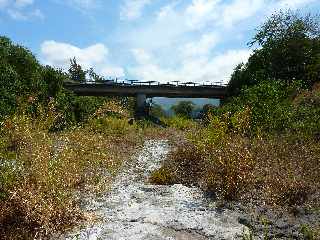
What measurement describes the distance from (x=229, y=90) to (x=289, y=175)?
33803 mm

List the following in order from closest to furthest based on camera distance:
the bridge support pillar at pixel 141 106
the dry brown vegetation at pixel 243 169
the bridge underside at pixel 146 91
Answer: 1. the dry brown vegetation at pixel 243 169
2. the bridge support pillar at pixel 141 106
3. the bridge underside at pixel 146 91

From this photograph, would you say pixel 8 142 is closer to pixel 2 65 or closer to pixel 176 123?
pixel 2 65

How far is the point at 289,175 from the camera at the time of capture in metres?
10.8

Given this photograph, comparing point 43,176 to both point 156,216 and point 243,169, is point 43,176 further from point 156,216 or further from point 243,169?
point 243,169

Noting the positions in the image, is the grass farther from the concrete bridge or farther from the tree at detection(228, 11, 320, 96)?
the concrete bridge

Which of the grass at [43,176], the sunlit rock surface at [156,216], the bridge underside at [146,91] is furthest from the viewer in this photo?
the bridge underside at [146,91]

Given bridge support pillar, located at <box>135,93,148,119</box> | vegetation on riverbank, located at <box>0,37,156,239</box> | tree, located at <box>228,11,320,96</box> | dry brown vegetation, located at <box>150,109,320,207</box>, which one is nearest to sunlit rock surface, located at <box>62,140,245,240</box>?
vegetation on riverbank, located at <box>0,37,156,239</box>

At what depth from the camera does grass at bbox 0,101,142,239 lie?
7.72 metres

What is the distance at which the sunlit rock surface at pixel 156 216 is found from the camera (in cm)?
791

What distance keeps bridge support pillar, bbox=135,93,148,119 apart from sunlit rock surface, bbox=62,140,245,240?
38664mm

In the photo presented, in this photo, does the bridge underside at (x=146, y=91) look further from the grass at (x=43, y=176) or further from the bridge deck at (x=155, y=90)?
the grass at (x=43, y=176)

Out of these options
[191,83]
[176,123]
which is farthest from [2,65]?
[191,83]

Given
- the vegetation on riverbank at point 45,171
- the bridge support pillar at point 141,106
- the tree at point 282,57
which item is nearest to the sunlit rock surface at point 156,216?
the vegetation on riverbank at point 45,171

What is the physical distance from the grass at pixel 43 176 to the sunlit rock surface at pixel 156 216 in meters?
0.40
